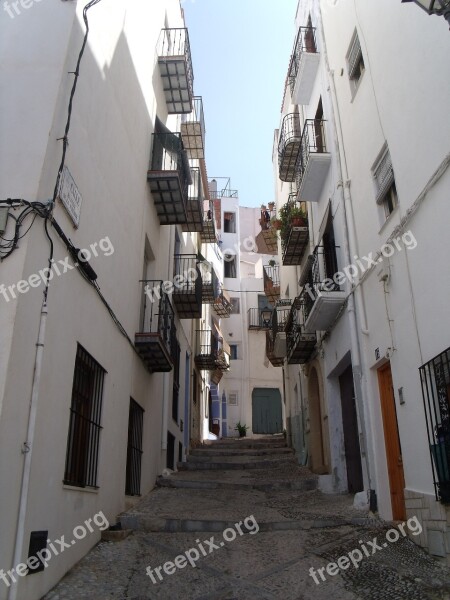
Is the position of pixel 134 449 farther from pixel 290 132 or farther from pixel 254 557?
pixel 290 132

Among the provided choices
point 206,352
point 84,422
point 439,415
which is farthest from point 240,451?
point 439,415

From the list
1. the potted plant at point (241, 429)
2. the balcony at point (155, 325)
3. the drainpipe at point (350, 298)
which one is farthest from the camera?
the potted plant at point (241, 429)

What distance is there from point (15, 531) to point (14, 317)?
1862 millimetres

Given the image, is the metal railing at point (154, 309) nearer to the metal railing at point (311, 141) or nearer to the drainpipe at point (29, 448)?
the metal railing at point (311, 141)

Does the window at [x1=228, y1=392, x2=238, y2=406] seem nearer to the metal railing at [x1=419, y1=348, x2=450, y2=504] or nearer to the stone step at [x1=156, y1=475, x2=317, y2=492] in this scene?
the stone step at [x1=156, y1=475, x2=317, y2=492]

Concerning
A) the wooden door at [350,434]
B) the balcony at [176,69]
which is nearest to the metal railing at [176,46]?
the balcony at [176,69]

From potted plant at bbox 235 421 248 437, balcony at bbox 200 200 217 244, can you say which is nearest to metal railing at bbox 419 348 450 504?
balcony at bbox 200 200 217 244

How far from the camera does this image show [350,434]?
36.2ft

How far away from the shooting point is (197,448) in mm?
18188

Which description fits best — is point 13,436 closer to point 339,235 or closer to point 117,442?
point 117,442

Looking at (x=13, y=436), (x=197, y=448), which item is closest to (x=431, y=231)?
(x=13, y=436)

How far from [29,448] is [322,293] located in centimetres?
641

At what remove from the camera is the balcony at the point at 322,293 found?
33.8 feet

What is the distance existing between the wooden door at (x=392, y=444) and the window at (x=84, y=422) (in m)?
4.24
